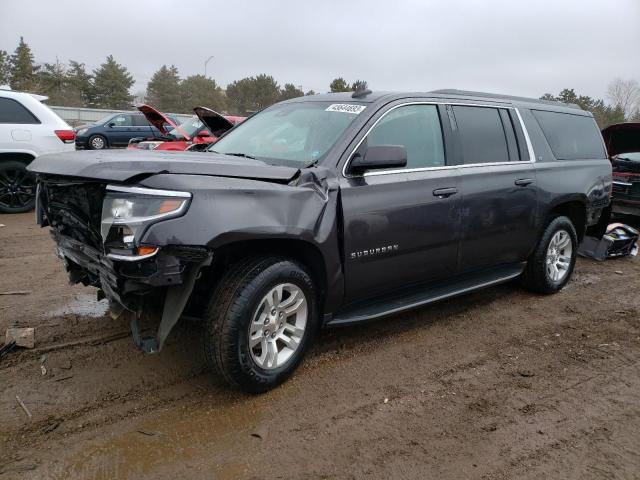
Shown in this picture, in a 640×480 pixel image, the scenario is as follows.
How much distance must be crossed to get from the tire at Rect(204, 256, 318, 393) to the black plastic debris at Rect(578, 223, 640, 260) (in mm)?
5156

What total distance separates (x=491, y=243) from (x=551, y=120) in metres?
1.70

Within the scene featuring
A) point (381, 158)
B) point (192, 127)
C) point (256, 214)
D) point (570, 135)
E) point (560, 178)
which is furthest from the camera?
point (192, 127)

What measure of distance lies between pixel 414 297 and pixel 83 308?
2710 mm

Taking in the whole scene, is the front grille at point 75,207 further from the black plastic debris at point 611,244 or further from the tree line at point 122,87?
the tree line at point 122,87

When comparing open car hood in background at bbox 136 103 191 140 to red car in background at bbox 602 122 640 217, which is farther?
open car hood in background at bbox 136 103 191 140

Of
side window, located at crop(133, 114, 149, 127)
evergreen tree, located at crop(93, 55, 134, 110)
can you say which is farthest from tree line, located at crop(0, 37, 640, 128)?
side window, located at crop(133, 114, 149, 127)

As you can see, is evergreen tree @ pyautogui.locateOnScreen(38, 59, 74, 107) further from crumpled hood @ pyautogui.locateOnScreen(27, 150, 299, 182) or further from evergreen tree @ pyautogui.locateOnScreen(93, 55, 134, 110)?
crumpled hood @ pyautogui.locateOnScreen(27, 150, 299, 182)

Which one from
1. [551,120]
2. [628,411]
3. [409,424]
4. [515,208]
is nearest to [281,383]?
[409,424]

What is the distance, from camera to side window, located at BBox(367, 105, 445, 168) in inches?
139

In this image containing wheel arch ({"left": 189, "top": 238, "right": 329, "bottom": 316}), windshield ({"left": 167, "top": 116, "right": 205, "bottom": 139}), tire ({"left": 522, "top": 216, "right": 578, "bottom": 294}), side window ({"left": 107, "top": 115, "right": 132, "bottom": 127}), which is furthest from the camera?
side window ({"left": 107, "top": 115, "right": 132, "bottom": 127})

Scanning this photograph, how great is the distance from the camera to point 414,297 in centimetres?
376

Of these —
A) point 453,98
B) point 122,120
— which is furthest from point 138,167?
point 122,120

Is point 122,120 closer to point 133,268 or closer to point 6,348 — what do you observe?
point 6,348

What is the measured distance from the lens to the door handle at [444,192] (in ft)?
12.1
